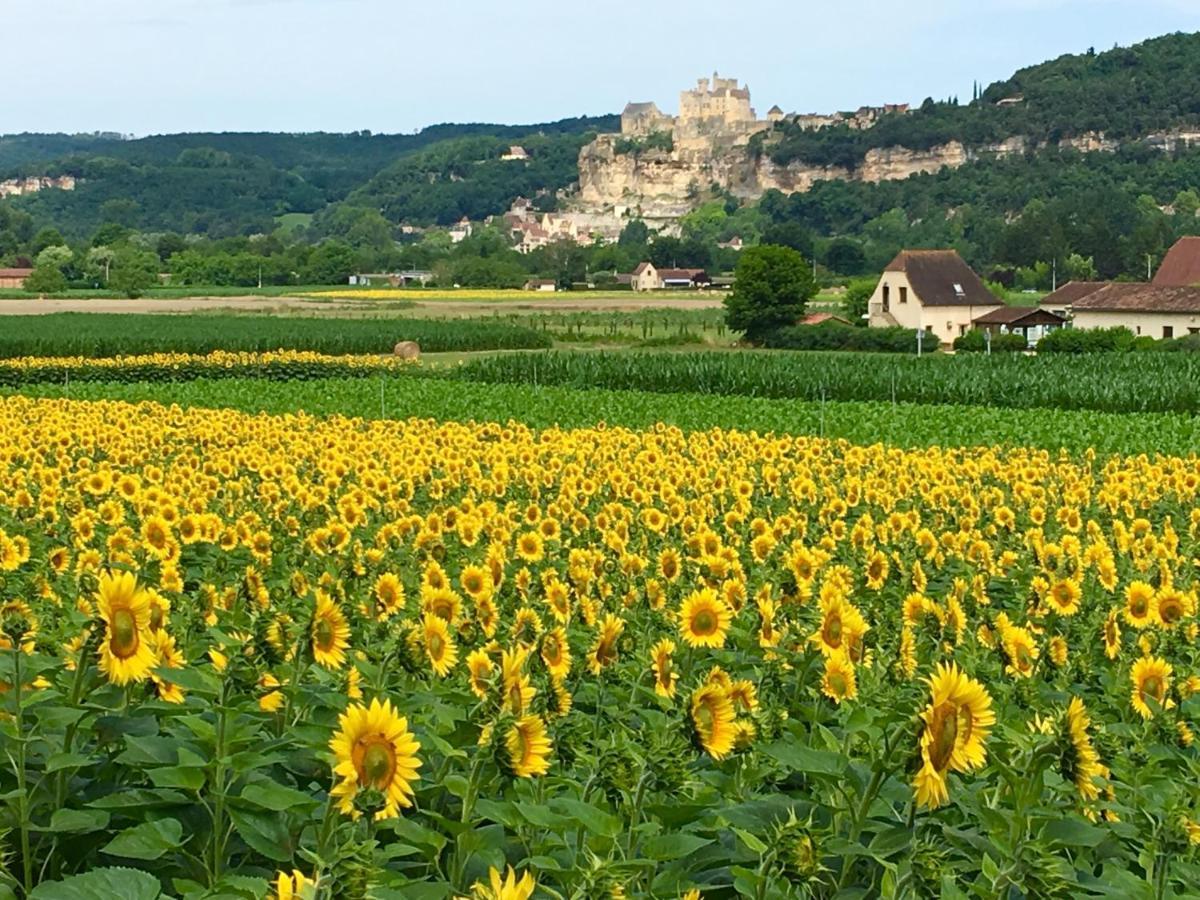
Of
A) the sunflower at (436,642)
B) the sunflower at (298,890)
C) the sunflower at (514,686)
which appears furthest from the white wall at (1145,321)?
the sunflower at (298,890)

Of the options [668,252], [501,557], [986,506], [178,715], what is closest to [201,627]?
[501,557]

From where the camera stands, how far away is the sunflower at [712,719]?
3627 millimetres

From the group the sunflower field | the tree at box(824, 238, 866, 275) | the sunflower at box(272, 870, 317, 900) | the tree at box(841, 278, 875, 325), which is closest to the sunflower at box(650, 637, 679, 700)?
the sunflower field

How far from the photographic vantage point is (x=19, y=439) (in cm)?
1392

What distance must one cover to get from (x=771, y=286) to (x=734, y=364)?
27.1 m

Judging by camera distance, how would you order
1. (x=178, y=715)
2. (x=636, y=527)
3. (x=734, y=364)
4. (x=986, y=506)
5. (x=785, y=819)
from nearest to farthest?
1. (x=785, y=819)
2. (x=178, y=715)
3. (x=636, y=527)
4. (x=986, y=506)
5. (x=734, y=364)

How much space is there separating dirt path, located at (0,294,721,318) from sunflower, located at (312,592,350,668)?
80.1 m

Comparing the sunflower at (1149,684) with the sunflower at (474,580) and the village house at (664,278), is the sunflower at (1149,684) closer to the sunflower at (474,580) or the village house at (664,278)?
the sunflower at (474,580)

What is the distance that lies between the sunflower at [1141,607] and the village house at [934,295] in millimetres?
64899

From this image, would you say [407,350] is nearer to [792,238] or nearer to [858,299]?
[858,299]

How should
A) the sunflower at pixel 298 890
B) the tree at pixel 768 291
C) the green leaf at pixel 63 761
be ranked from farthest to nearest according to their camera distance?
the tree at pixel 768 291, the green leaf at pixel 63 761, the sunflower at pixel 298 890

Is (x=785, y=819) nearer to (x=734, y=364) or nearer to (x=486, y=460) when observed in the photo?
(x=486, y=460)

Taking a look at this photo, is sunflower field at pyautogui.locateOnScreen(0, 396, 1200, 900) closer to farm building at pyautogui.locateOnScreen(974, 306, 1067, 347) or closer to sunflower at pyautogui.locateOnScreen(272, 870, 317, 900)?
sunflower at pyautogui.locateOnScreen(272, 870, 317, 900)

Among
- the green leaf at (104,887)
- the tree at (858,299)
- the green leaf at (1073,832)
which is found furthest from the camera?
the tree at (858,299)
